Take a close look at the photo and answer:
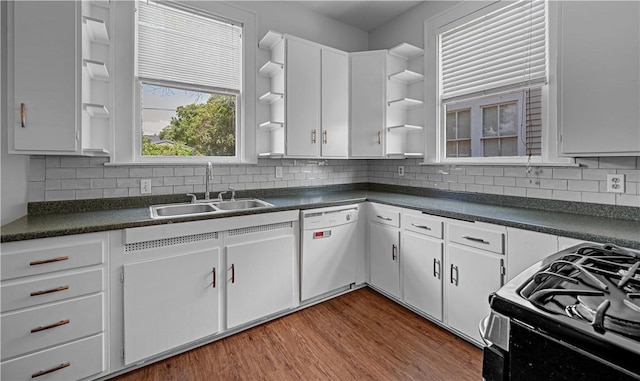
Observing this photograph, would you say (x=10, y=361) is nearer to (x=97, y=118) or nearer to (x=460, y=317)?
(x=97, y=118)

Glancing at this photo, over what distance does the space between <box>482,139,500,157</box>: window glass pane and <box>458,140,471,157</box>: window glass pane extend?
0.14m

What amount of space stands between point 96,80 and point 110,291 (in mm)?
1609

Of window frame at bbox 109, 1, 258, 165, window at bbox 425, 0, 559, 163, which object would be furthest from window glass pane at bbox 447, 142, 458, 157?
window frame at bbox 109, 1, 258, 165

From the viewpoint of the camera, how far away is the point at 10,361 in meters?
1.52

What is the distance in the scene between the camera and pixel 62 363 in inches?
65.0

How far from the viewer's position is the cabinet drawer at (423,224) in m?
2.32

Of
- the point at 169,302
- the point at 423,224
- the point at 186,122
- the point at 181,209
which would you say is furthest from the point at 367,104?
the point at 169,302

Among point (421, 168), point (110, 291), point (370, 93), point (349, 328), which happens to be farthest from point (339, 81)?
point (110, 291)

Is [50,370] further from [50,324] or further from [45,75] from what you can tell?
[45,75]

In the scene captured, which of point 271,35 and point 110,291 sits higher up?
point 271,35

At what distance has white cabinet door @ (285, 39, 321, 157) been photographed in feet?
9.48

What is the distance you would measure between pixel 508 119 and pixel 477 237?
1201 millimetres

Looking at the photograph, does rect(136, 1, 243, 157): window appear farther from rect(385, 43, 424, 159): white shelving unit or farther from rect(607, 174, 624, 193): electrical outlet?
rect(607, 174, 624, 193): electrical outlet

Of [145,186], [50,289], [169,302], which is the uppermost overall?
[145,186]
